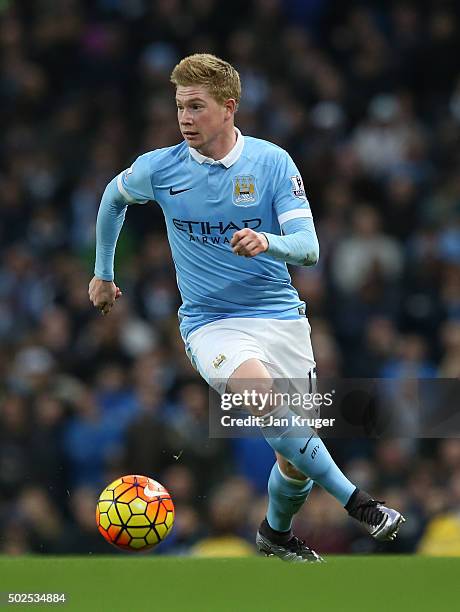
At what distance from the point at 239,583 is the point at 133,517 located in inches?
25.7

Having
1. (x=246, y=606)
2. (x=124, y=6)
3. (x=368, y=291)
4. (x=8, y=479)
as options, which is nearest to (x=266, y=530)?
(x=246, y=606)

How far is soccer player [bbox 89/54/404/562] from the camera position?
23.7 feet

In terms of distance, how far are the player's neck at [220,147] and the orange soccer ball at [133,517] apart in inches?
70.9

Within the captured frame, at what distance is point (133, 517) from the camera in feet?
24.6

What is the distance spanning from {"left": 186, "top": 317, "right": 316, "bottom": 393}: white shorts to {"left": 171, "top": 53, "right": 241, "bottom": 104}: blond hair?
3.85 ft

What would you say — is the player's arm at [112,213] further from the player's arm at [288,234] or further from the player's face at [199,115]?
the player's arm at [288,234]

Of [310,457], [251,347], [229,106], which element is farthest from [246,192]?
[310,457]

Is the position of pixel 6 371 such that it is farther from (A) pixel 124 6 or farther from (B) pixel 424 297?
(A) pixel 124 6

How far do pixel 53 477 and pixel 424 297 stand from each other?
12.0 ft

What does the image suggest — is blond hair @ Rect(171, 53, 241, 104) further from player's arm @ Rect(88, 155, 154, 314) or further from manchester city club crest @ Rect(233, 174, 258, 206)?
player's arm @ Rect(88, 155, 154, 314)

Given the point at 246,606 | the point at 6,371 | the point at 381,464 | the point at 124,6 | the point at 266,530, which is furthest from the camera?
the point at 124,6

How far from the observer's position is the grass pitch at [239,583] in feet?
23.1

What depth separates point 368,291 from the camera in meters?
12.6

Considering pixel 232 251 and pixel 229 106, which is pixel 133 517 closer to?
pixel 232 251
